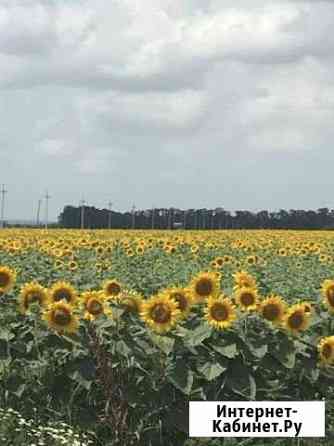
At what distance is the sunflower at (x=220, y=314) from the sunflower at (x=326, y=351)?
707 millimetres

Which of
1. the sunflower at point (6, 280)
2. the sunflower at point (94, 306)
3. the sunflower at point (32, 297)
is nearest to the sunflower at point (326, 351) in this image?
the sunflower at point (94, 306)

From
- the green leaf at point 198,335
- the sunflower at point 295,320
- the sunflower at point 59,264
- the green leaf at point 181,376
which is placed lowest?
the green leaf at point 181,376

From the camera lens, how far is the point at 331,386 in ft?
23.7

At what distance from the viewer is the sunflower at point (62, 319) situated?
22.7 feet

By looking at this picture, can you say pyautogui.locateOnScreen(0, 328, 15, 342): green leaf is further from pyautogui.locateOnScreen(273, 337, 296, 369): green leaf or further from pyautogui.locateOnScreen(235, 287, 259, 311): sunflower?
pyautogui.locateOnScreen(273, 337, 296, 369): green leaf

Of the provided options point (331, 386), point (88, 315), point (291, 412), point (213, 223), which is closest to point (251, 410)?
point (291, 412)

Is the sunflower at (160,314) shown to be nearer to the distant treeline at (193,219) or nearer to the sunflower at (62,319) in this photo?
the sunflower at (62,319)

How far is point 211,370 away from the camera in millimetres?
6648

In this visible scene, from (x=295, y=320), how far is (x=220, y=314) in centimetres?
63

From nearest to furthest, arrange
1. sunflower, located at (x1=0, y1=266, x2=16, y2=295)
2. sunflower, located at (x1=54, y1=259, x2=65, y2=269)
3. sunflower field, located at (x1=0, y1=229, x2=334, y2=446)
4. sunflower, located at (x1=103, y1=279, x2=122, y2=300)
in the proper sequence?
sunflower field, located at (x1=0, y1=229, x2=334, y2=446), sunflower, located at (x1=103, y1=279, x2=122, y2=300), sunflower, located at (x1=0, y1=266, x2=16, y2=295), sunflower, located at (x1=54, y1=259, x2=65, y2=269)

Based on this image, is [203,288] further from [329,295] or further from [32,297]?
[32,297]

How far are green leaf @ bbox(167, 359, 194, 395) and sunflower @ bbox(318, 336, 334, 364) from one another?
3.45ft

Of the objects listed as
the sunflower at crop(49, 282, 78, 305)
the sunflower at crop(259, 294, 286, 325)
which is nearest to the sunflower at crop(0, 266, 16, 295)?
the sunflower at crop(49, 282, 78, 305)

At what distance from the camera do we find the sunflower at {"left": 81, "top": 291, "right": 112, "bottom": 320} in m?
7.02
